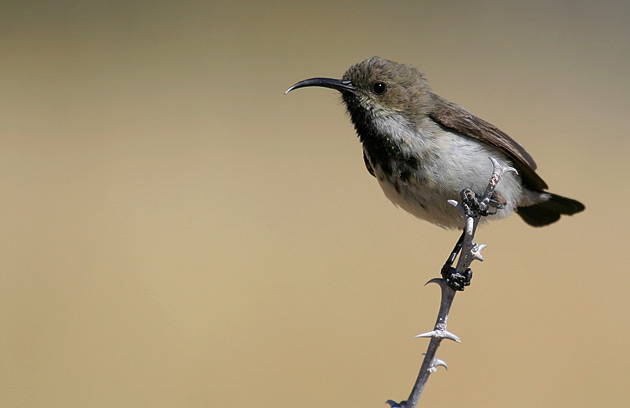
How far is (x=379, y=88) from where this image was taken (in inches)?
110

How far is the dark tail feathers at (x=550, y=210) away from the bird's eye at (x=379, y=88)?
1.08 m

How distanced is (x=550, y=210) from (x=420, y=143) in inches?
45.9

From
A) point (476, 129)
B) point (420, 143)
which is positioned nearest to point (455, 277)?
point (420, 143)

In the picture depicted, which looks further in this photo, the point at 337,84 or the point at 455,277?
the point at 337,84

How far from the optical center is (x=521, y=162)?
114 inches

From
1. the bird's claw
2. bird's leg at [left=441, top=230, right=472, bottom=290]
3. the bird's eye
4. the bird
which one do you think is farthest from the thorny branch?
the bird's eye

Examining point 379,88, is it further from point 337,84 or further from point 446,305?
point 446,305

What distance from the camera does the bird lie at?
2.60m

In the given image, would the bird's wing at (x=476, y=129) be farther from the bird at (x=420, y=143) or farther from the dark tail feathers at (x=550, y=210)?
the dark tail feathers at (x=550, y=210)

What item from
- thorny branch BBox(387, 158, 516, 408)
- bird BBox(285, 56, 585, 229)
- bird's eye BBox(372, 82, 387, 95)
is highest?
bird's eye BBox(372, 82, 387, 95)

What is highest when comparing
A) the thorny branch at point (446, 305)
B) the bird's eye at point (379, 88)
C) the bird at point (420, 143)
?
the bird's eye at point (379, 88)

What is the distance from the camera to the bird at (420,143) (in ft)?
8.52

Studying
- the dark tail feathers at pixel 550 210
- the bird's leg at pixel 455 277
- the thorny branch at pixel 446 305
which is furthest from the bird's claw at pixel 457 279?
the dark tail feathers at pixel 550 210

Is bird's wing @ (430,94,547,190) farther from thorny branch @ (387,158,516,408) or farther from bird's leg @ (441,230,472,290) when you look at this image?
thorny branch @ (387,158,516,408)
